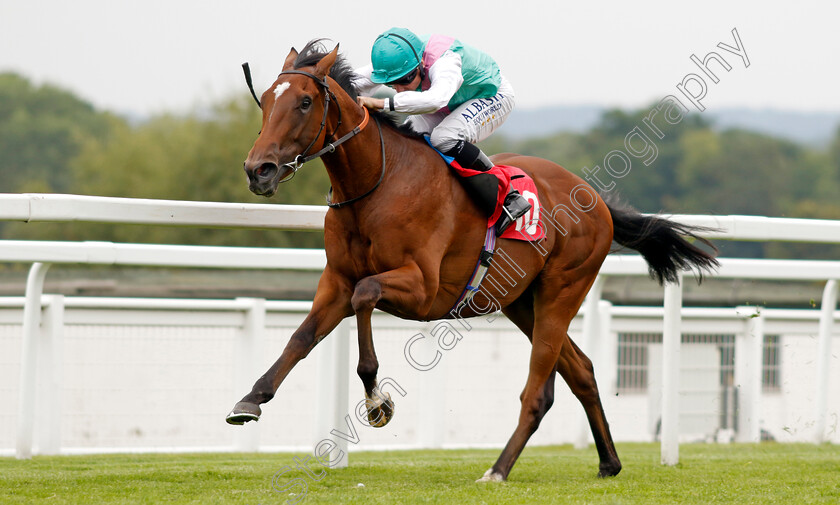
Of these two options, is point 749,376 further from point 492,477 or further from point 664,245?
point 492,477

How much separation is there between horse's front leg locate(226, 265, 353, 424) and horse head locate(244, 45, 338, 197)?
0.60 metres

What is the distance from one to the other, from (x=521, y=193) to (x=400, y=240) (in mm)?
923

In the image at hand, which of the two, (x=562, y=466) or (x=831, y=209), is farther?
(x=831, y=209)

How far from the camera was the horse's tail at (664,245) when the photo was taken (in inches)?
231

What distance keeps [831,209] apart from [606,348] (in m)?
60.8

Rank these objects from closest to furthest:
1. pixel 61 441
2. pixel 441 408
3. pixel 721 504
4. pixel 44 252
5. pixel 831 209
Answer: pixel 721 504, pixel 44 252, pixel 61 441, pixel 441 408, pixel 831 209

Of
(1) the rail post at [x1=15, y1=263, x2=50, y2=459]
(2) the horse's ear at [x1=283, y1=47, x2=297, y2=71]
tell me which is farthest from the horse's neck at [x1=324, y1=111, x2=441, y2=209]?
(1) the rail post at [x1=15, y1=263, x2=50, y2=459]

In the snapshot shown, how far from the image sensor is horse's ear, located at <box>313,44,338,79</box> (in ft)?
14.7

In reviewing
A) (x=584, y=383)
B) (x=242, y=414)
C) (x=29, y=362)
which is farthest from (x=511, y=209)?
(x=29, y=362)

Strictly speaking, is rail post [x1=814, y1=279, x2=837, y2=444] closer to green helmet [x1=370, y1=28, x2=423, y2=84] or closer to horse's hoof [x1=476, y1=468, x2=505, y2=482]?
horse's hoof [x1=476, y1=468, x2=505, y2=482]

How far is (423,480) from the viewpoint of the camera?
4.91 meters

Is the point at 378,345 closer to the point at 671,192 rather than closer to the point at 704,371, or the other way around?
the point at 704,371

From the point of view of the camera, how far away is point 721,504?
165 inches

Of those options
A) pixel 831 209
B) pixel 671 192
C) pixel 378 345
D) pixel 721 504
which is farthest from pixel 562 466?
pixel 671 192
